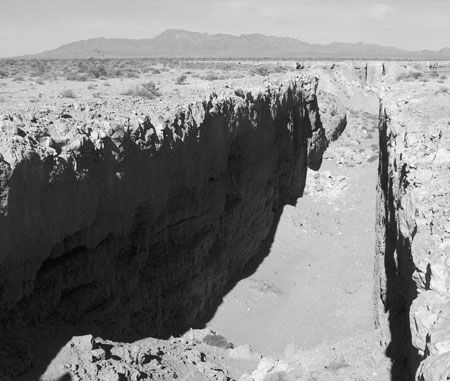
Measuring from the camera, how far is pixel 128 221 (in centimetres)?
1096

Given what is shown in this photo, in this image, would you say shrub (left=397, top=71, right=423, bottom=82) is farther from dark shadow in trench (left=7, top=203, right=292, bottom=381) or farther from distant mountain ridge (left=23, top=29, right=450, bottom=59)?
distant mountain ridge (left=23, top=29, right=450, bottom=59)

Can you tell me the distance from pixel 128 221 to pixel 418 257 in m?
5.69

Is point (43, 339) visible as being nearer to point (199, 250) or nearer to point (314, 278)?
point (199, 250)

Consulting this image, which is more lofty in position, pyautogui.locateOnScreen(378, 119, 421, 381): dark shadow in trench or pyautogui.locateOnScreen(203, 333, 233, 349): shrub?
pyautogui.locateOnScreen(378, 119, 421, 381): dark shadow in trench

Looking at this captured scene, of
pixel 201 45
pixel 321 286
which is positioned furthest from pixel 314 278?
pixel 201 45

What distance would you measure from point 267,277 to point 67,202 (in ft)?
37.2

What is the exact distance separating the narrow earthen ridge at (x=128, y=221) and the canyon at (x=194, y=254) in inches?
1.3

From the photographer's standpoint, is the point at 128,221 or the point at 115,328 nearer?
the point at 115,328

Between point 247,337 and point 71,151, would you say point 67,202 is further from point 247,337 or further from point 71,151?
point 247,337

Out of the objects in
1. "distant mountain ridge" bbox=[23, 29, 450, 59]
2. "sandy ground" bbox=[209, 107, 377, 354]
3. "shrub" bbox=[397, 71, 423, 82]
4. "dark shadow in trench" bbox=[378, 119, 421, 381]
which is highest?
"distant mountain ridge" bbox=[23, 29, 450, 59]

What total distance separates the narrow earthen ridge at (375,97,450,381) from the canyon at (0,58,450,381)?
4 cm

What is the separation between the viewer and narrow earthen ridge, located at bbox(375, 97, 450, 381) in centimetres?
638

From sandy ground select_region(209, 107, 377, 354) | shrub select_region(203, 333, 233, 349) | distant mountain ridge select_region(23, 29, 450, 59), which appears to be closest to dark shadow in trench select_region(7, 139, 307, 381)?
shrub select_region(203, 333, 233, 349)

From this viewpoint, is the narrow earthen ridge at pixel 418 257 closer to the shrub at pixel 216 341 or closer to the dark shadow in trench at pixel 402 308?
the dark shadow in trench at pixel 402 308
